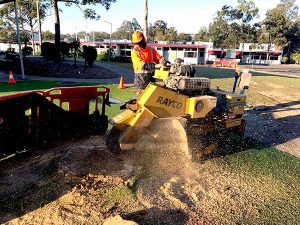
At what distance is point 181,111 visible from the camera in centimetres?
513

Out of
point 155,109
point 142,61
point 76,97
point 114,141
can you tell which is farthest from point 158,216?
point 76,97

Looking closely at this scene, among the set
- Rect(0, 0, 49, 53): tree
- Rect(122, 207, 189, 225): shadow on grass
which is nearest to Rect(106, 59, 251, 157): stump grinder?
Rect(122, 207, 189, 225): shadow on grass

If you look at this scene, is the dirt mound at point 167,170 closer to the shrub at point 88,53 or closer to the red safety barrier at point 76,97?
the red safety barrier at point 76,97

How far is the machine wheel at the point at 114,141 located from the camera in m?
5.31

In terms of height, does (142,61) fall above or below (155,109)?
above

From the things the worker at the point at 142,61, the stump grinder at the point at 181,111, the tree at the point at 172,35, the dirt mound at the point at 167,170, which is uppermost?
the tree at the point at 172,35

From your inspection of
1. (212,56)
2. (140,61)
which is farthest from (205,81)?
(212,56)

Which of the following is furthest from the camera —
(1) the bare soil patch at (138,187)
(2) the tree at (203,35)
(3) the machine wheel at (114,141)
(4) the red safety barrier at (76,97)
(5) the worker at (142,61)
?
(2) the tree at (203,35)

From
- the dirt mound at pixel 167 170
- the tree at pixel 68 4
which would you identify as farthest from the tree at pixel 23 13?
the dirt mound at pixel 167 170

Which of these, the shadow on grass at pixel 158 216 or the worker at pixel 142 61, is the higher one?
the worker at pixel 142 61

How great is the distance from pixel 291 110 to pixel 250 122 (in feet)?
9.57

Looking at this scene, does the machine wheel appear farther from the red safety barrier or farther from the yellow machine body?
the red safety barrier

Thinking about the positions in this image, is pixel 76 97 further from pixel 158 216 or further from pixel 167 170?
pixel 158 216

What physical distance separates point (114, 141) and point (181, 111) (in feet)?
4.17
